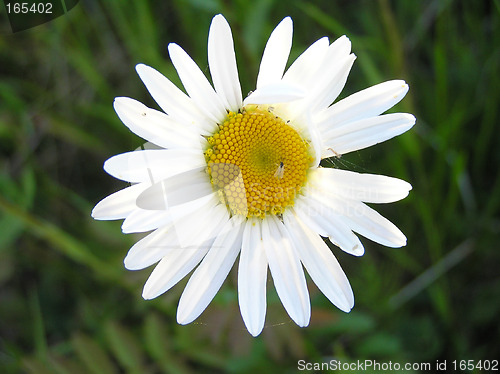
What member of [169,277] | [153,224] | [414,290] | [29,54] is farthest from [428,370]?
[29,54]

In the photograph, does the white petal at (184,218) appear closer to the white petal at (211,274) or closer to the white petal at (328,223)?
the white petal at (211,274)

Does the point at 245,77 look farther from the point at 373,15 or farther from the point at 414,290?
the point at 414,290

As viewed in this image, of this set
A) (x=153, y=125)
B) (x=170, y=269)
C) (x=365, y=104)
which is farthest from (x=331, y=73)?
(x=170, y=269)

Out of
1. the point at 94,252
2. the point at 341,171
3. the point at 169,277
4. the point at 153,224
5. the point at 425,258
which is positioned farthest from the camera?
the point at 425,258

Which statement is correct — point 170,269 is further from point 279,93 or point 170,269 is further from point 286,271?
point 279,93

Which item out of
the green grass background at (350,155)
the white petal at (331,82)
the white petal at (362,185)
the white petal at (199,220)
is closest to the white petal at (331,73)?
the white petal at (331,82)
